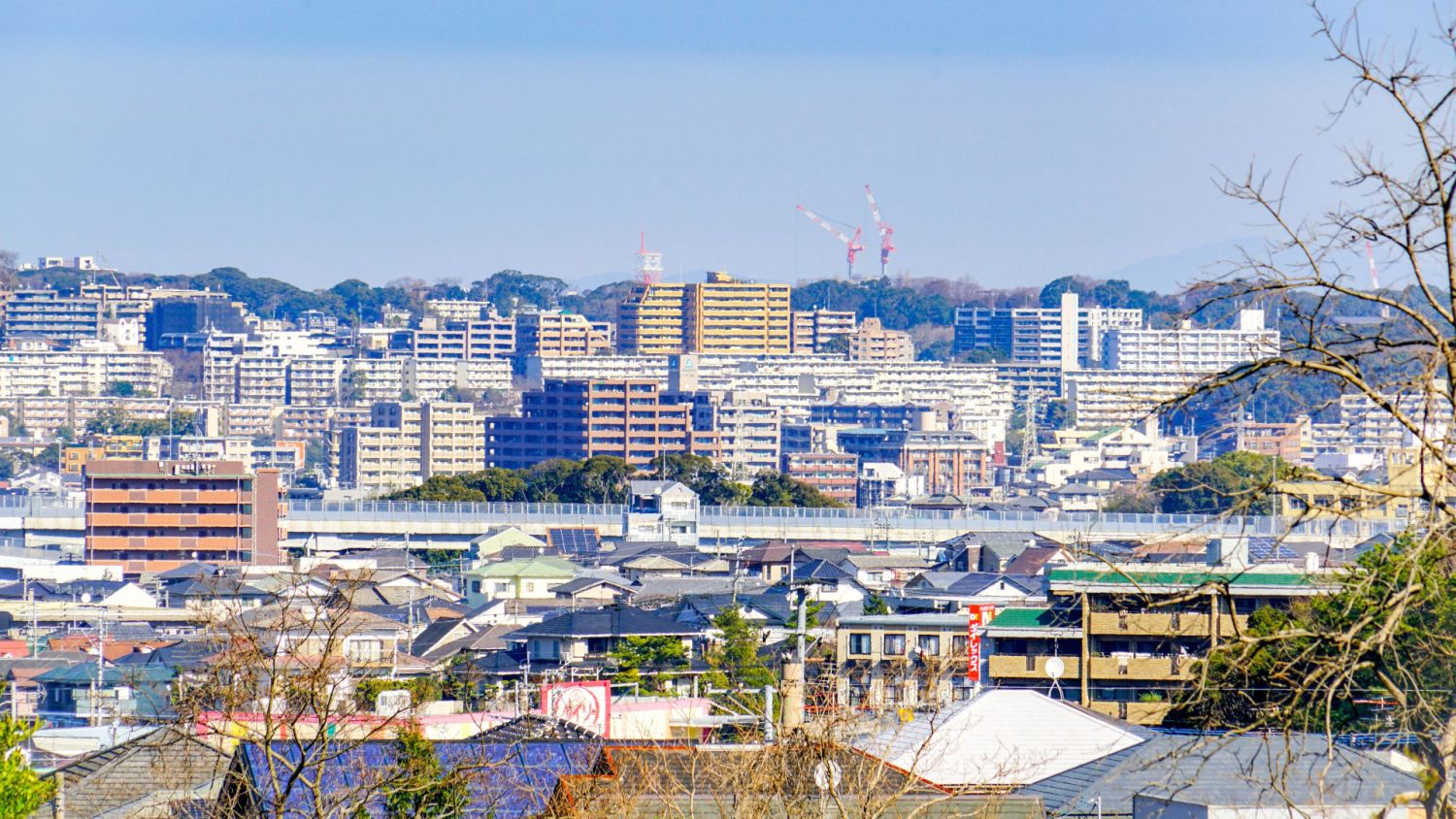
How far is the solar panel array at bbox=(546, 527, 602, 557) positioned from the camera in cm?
4778

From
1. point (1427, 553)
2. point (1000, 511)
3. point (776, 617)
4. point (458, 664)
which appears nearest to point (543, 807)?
point (1427, 553)

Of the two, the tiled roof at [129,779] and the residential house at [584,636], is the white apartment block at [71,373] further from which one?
the tiled roof at [129,779]

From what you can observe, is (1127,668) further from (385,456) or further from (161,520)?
(385,456)

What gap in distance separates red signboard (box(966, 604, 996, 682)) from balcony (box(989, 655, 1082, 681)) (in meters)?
0.17

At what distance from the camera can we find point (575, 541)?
162ft

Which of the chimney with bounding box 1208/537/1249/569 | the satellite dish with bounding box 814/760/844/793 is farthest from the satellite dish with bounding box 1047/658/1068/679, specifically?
the satellite dish with bounding box 814/760/844/793

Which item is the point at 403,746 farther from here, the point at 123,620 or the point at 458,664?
the point at 123,620

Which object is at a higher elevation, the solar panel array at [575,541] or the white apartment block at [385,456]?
the white apartment block at [385,456]

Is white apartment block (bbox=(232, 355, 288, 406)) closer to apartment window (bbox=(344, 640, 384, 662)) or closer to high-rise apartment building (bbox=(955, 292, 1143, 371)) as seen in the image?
high-rise apartment building (bbox=(955, 292, 1143, 371))

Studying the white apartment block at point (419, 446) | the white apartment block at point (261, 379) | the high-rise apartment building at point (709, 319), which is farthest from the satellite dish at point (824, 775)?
the white apartment block at point (261, 379)

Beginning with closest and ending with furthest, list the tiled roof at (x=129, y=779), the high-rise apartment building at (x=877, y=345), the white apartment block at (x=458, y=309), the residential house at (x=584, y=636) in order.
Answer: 1. the tiled roof at (x=129, y=779)
2. the residential house at (x=584, y=636)
3. the high-rise apartment building at (x=877, y=345)
4. the white apartment block at (x=458, y=309)

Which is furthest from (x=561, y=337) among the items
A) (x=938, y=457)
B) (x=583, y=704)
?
(x=583, y=704)

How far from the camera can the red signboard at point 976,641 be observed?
18.7 meters

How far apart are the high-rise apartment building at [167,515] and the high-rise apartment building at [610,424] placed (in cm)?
3391
